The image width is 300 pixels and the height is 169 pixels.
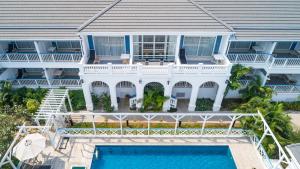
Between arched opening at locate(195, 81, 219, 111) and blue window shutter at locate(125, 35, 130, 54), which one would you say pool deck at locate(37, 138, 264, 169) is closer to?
arched opening at locate(195, 81, 219, 111)

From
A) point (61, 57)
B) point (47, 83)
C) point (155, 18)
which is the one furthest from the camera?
point (47, 83)

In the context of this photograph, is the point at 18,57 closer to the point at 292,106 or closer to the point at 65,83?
the point at 65,83

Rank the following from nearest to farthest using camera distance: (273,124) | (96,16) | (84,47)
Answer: (273,124) → (96,16) → (84,47)

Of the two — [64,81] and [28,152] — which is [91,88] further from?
[28,152]

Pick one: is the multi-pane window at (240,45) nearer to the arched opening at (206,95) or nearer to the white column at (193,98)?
the arched opening at (206,95)

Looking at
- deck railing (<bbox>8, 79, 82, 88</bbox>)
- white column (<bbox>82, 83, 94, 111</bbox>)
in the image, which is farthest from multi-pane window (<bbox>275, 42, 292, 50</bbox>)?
deck railing (<bbox>8, 79, 82, 88</bbox>)

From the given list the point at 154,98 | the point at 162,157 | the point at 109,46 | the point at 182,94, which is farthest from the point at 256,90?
the point at 109,46
